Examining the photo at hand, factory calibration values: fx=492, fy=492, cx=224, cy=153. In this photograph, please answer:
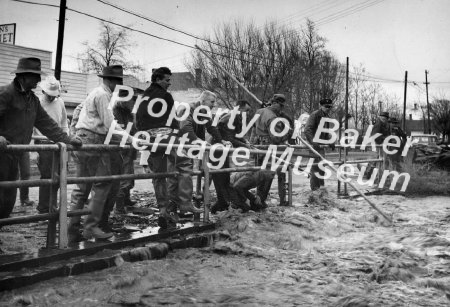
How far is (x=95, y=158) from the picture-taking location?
515 centimetres

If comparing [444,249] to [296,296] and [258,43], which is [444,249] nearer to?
[296,296]

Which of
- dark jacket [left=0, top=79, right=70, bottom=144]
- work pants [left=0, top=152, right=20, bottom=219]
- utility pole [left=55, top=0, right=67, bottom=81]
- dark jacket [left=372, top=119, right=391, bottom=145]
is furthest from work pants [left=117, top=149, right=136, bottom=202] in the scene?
utility pole [left=55, top=0, right=67, bottom=81]

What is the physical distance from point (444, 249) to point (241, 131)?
378 centimetres

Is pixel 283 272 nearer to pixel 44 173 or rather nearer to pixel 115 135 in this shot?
pixel 115 135

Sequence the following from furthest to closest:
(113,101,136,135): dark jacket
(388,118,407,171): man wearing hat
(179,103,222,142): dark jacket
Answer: (388,118,407,171): man wearing hat → (113,101,136,135): dark jacket → (179,103,222,142): dark jacket

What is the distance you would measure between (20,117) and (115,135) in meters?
0.94

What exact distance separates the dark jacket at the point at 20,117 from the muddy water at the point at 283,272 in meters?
1.52

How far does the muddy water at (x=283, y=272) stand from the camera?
3.86m

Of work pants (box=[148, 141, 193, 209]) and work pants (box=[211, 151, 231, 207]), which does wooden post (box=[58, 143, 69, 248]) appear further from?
work pants (box=[211, 151, 231, 207])

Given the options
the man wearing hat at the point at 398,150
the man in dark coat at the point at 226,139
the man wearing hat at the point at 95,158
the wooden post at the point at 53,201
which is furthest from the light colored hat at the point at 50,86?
the man wearing hat at the point at 398,150

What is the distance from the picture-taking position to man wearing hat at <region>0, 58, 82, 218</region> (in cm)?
451

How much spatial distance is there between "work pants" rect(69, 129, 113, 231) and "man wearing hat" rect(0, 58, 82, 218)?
1.25ft

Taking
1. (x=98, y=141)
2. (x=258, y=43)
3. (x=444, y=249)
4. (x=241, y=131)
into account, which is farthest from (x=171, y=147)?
(x=258, y=43)

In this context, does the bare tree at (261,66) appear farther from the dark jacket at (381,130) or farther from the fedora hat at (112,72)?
the fedora hat at (112,72)
